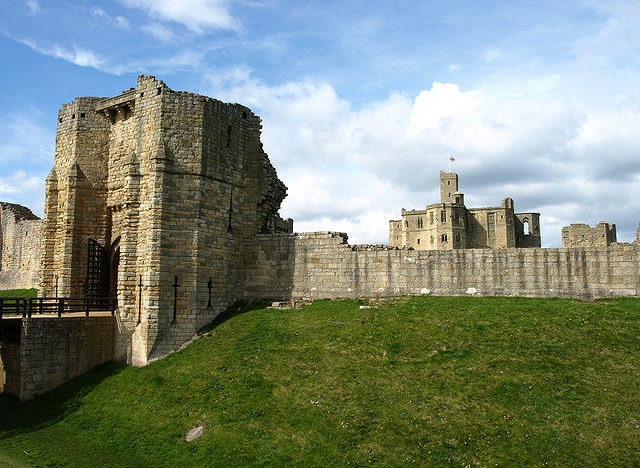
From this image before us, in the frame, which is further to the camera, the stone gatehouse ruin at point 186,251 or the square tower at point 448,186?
the square tower at point 448,186

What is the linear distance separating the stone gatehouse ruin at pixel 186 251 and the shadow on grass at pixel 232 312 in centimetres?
32

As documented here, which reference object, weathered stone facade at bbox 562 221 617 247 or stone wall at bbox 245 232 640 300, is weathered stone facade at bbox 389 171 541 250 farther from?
stone wall at bbox 245 232 640 300

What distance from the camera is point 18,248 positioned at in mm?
39812

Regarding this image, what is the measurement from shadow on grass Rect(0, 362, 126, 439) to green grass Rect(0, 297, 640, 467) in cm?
6

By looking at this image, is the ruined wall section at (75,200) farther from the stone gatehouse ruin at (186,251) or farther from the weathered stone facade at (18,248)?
the weathered stone facade at (18,248)

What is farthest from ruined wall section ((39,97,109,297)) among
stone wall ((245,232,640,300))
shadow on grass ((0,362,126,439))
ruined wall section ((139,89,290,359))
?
→ stone wall ((245,232,640,300))

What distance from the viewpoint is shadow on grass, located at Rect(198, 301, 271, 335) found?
19.2 metres

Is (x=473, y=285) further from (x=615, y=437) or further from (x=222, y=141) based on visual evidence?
(x=222, y=141)

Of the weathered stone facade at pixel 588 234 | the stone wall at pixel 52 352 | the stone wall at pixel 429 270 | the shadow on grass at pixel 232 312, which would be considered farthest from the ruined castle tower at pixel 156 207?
the weathered stone facade at pixel 588 234

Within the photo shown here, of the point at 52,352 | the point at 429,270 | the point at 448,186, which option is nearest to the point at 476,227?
the point at 448,186

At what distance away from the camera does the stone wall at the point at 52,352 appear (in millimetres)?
16797

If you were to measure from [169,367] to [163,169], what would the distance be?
762 centimetres

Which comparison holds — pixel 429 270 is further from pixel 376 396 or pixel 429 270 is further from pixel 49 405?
pixel 49 405

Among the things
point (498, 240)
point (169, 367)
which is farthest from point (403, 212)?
point (169, 367)
